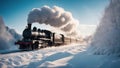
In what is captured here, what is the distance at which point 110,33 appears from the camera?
11.0 metres

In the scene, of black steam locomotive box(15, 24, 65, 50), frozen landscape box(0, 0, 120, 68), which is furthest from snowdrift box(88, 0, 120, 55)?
black steam locomotive box(15, 24, 65, 50)

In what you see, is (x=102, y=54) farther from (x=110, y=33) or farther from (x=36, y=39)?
(x=36, y=39)

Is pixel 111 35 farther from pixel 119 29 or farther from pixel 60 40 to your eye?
pixel 60 40

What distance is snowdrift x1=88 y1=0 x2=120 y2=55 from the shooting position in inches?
412

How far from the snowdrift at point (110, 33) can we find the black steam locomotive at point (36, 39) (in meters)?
11.6

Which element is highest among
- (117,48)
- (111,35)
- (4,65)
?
(111,35)

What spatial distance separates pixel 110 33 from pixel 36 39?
577 inches

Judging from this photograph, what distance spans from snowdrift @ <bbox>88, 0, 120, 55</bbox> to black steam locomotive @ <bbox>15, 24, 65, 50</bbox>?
37.9ft

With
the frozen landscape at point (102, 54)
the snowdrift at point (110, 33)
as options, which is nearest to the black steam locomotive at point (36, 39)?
the frozen landscape at point (102, 54)

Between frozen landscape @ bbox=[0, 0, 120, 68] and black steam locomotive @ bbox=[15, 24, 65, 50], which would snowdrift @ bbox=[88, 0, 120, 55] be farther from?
Result: black steam locomotive @ bbox=[15, 24, 65, 50]

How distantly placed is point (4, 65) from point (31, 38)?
506 inches

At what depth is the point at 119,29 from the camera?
10.5 m

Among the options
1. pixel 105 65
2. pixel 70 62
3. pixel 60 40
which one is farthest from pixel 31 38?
pixel 105 65

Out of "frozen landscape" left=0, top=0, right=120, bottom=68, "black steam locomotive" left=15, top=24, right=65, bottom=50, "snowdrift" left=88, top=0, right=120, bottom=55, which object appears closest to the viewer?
"frozen landscape" left=0, top=0, right=120, bottom=68
